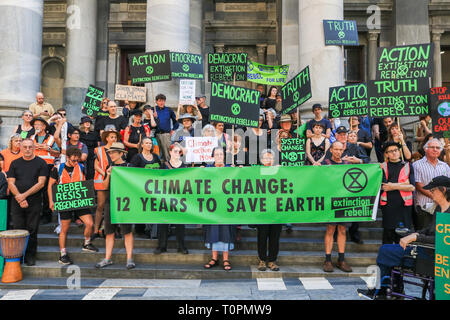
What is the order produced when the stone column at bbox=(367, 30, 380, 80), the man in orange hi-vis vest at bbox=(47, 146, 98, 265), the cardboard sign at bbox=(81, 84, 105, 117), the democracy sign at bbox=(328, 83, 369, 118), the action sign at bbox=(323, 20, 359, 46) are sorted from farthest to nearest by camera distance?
the stone column at bbox=(367, 30, 380, 80) < the action sign at bbox=(323, 20, 359, 46) < the cardboard sign at bbox=(81, 84, 105, 117) < the democracy sign at bbox=(328, 83, 369, 118) < the man in orange hi-vis vest at bbox=(47, 146, 98, 265)

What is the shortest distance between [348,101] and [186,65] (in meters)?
4.33

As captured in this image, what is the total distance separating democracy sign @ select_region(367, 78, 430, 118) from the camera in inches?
305

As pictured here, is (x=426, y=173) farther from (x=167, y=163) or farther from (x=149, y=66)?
(x=149, y=66)

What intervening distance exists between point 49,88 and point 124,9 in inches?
200

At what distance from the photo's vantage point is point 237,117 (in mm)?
7797

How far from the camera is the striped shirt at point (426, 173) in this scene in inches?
270

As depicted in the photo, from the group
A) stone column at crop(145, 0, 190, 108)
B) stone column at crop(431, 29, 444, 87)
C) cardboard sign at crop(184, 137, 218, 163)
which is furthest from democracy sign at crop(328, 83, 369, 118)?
stone column at crop(431, 29, 444, 87)

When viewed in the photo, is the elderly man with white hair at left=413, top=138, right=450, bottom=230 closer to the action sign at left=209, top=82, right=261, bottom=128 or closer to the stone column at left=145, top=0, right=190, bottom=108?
the action sign at left=209, top=82, right=261, bottom=128

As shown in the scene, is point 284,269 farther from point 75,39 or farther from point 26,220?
point 75,39

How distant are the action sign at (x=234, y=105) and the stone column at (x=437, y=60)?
11.8 m

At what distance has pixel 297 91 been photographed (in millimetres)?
8773

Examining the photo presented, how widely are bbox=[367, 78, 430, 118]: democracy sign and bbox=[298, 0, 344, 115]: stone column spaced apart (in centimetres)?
303

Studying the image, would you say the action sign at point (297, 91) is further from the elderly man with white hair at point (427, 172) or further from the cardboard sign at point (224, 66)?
the elderly man with white hair at point (427, 172)
